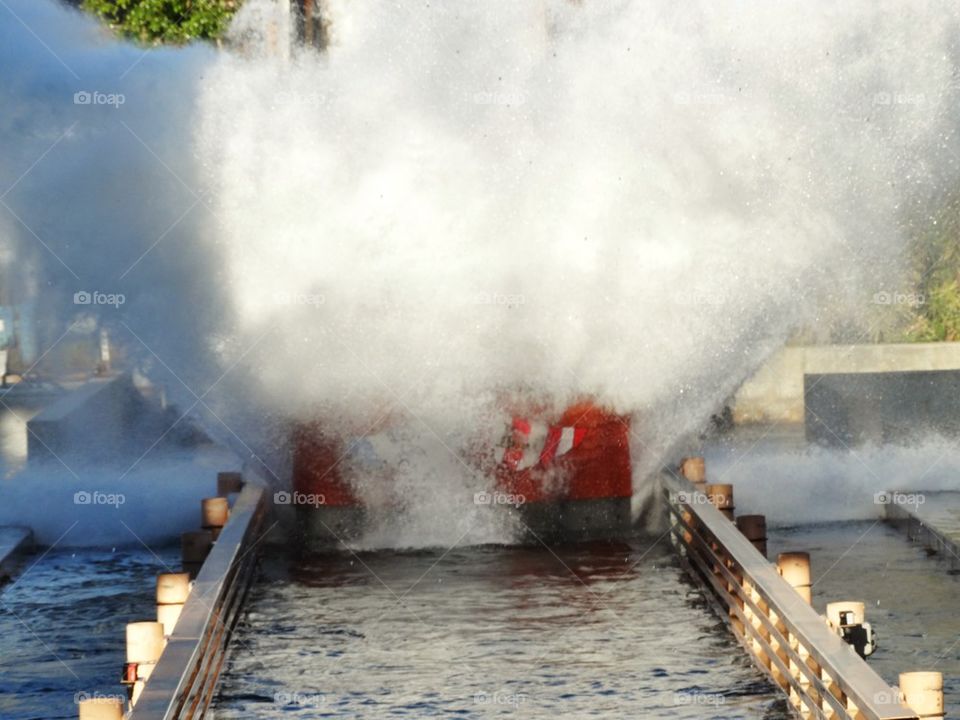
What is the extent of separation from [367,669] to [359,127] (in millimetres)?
5863

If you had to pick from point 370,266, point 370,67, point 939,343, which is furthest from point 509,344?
point 939,343

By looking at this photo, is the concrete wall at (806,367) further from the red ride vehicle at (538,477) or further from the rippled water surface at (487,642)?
the rippled water surface at (487,642)

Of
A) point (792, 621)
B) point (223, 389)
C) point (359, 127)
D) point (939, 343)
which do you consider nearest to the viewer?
point (792, 621)

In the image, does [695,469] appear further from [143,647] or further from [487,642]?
[143,647]

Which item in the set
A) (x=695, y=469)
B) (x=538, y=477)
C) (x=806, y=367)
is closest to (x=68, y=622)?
(x=538, y=477)

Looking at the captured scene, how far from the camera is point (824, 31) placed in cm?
1773

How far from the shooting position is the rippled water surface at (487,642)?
436 inches

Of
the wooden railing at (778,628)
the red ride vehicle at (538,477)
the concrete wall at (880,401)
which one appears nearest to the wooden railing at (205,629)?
the red ride vehicle at (538,477)

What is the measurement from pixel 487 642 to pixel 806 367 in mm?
13924

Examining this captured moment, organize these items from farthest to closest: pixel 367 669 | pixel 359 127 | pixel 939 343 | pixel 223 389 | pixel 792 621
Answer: pixel 939 343 → pixel 223 389 → pixel 359 127 → pixel 367 669 → pixel 792 621

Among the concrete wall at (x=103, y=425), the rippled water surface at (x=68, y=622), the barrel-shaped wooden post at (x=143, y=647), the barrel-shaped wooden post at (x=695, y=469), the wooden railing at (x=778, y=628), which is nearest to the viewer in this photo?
the wooden railing at (x=778, y=628)

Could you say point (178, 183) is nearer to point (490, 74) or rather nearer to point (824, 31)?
point (490, 74)

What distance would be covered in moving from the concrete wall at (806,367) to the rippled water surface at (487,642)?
9755mm

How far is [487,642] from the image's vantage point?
493 inches
